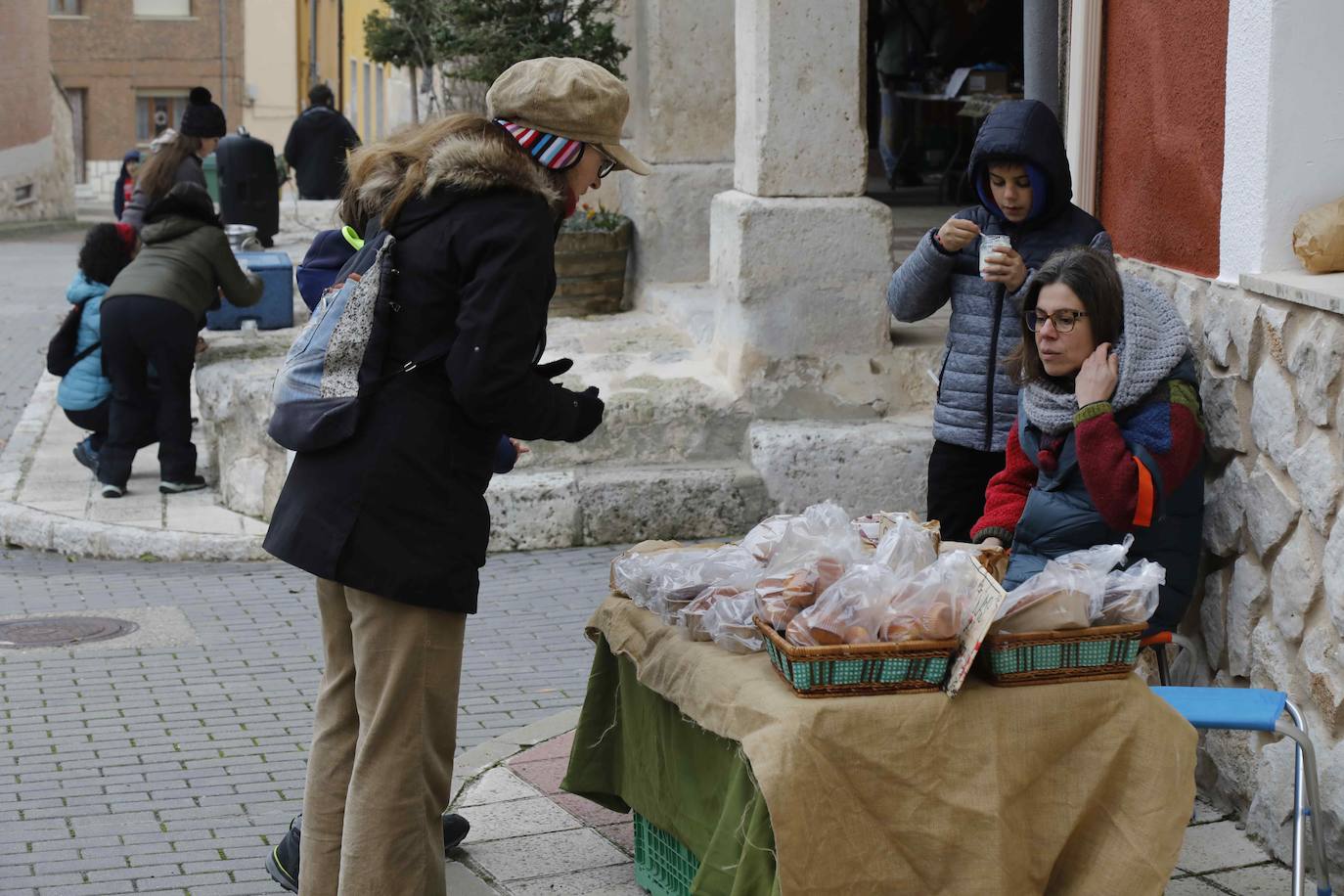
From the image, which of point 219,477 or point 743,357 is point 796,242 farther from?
point 219,477

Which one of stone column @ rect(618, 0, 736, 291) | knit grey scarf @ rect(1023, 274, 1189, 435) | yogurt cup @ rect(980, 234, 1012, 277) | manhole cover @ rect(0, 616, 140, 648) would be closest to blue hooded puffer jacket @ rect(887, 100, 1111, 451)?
yogurt cup @ rect(980, 234, 1012, 277)

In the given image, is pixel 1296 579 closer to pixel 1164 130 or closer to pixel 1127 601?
A: pixel 1127 601

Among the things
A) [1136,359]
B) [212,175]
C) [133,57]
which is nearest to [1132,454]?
[1136,359]

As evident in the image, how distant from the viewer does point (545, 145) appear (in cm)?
361

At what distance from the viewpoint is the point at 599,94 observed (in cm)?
357

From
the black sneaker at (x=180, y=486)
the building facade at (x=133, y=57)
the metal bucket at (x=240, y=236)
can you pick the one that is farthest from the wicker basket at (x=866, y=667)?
the building facade at (x=133, y=57)

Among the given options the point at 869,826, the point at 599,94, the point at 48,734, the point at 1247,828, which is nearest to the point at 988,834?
the point at 869,826

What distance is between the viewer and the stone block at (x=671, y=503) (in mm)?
7758

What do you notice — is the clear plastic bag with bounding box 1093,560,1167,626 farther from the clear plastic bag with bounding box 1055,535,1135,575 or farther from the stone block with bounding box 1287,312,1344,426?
the stone block with bounding box 1287,312,1344,426

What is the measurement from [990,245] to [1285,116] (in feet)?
2.59

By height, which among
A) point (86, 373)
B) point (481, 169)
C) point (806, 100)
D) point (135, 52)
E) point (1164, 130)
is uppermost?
point (135, 52)

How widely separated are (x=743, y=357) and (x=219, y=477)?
9.14ft

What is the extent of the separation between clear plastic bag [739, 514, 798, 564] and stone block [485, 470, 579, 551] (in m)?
3.77

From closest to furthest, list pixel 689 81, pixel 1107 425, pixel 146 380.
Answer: pixel 1107 425
pixel 146 380
pixel 689 81
